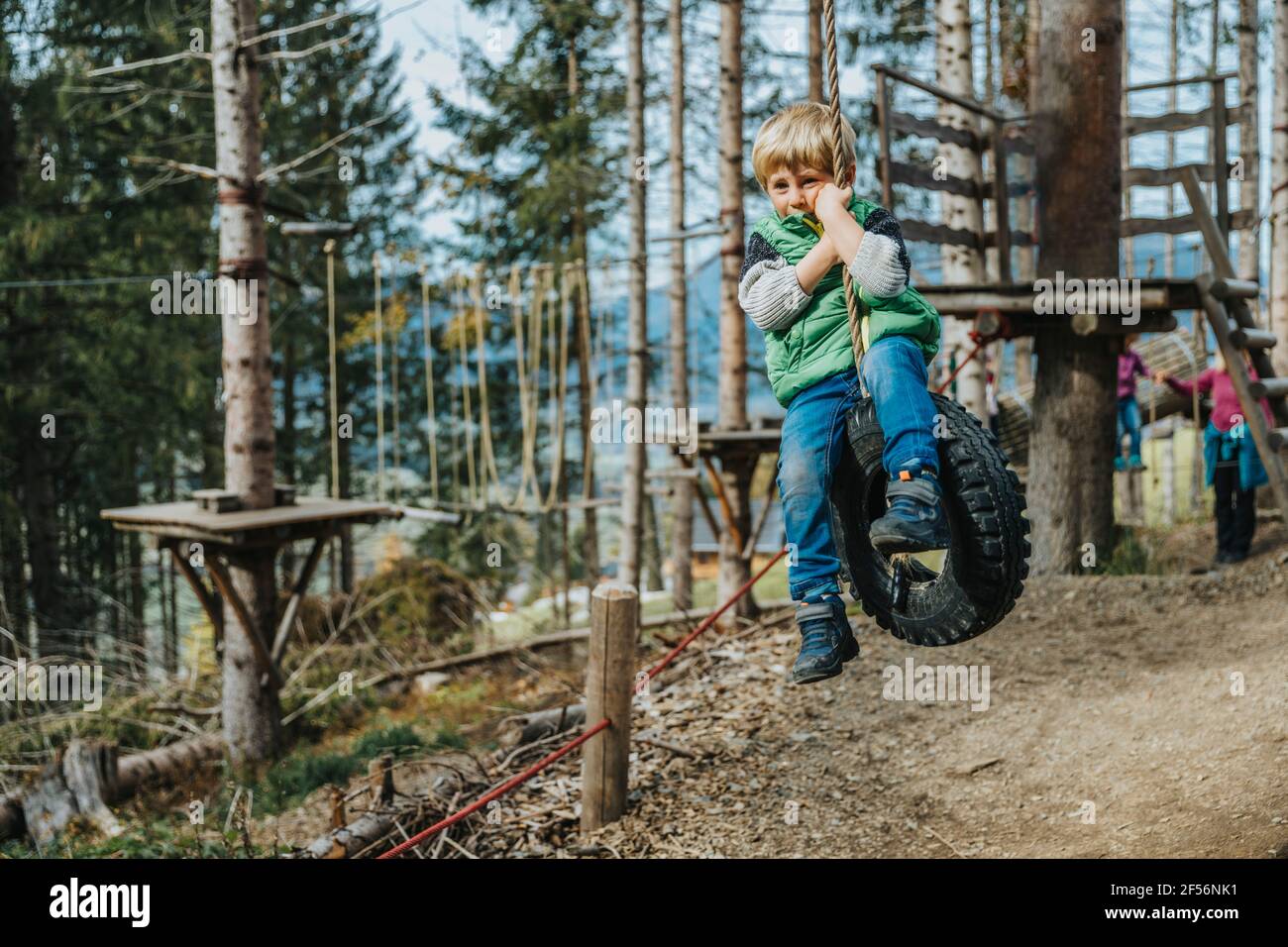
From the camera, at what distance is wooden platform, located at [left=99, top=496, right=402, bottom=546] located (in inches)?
224

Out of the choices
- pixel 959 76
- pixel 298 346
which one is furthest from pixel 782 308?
pixel 298 346

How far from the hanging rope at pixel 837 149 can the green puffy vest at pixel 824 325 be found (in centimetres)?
2

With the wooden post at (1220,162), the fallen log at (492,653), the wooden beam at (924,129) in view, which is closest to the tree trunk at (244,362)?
the fallen log at (492,653)

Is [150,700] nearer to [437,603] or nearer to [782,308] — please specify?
[437,603]

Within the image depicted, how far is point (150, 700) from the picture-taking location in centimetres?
758

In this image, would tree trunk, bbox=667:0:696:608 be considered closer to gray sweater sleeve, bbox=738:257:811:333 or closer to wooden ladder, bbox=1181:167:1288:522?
wooden ladder, bbox=1181:167:1288:522

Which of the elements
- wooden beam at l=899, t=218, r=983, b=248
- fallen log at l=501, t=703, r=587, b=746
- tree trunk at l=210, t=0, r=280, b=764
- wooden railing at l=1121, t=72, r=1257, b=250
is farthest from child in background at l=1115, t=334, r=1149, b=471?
tree trunk at l=210, t=0, r=280, b=764

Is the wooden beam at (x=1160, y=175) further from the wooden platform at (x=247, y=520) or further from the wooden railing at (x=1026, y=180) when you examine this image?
the wooden platform at (x=247, y=520)

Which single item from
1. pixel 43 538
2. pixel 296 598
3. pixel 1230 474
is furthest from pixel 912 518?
pixel 43 538

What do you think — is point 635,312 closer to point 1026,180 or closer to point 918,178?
point 1026,180

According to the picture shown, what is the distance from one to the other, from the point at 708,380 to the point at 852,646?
14855mm

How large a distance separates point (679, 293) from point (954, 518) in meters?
8.17
